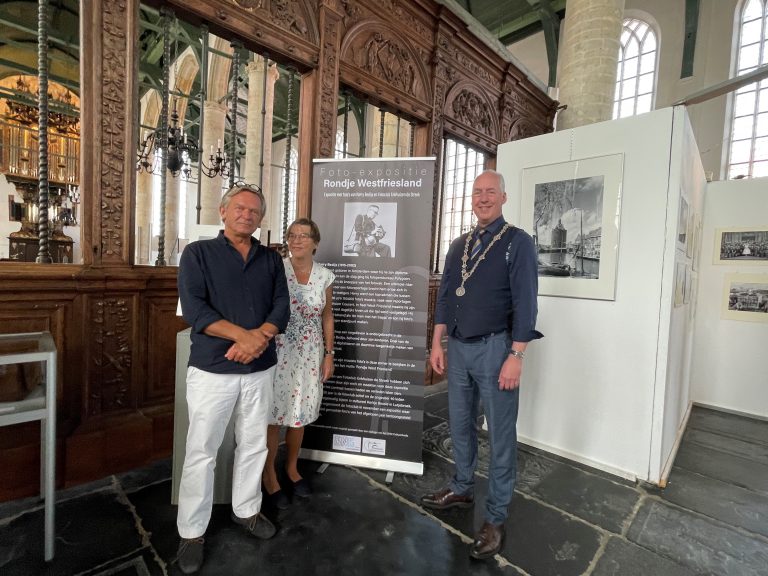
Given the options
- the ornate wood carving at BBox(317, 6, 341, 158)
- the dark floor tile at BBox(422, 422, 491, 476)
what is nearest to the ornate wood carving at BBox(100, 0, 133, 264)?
the ornate wood carving at BBox(317, 6, 341, 158)

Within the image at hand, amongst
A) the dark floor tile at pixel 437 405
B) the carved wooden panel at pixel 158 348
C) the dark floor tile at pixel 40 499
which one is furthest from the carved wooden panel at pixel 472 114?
the dark floor tile at pixel 40 499

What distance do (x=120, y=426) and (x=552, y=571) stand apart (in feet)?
8.36

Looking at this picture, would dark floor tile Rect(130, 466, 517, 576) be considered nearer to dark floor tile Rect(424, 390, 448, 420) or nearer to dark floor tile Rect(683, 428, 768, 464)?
dark floor tile Rect(424, 390, 448, 420)

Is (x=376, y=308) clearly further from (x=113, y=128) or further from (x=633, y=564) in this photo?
(x=113, y=128)

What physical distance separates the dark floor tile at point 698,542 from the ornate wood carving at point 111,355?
10.2ft

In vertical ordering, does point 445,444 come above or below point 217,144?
below

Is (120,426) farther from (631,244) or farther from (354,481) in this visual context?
(631,244)

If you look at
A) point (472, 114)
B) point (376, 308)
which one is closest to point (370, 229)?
point (376, 308)

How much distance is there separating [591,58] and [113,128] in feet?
18.2

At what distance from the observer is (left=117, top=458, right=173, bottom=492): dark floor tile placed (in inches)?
90.7

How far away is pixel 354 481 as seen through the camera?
8.10ft

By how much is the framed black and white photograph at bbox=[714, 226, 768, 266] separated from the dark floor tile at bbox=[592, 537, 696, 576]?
11.8ft

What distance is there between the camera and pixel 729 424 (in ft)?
12.4

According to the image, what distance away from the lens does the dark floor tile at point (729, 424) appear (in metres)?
3.55
